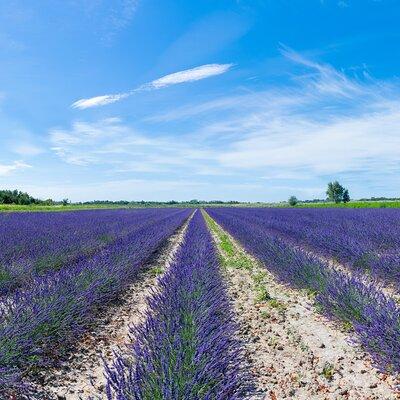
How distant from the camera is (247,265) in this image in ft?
32.1

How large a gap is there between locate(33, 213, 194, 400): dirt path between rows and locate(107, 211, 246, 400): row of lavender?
240 millimetres

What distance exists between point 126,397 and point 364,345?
2.54m

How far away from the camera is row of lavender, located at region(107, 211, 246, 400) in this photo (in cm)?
224

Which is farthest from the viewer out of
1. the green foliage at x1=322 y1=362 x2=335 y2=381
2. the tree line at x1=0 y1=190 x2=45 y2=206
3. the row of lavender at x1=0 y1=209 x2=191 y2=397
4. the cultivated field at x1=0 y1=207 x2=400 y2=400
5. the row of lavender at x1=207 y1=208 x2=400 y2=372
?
the tree line at x1=0 y1=190 x2=45 y2=206

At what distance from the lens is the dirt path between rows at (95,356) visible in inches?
130

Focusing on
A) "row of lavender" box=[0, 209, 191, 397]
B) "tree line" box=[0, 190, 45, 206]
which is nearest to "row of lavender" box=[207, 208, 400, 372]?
"row of lavender" box=[0, 209, 191, 397]

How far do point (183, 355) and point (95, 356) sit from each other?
1.82 m

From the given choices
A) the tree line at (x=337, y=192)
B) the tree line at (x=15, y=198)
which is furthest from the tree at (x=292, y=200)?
the tree line at (x=15, y=198)

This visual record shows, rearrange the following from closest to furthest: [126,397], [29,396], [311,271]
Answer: [126,397], [29,396], [311,271]

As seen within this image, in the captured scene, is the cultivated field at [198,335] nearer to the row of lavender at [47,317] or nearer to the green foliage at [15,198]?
the row of lavender at [47,317]

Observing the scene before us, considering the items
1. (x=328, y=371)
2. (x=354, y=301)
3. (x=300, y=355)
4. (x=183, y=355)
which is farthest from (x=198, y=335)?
(x=354, y=301)

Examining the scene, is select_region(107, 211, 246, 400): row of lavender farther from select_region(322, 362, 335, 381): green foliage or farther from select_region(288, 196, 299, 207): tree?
select_region(288, 196, 299, 207): tree

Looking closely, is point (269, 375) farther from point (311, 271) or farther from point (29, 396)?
point (311, 271)

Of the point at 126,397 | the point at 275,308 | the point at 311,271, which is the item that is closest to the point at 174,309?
the point at 126,397
